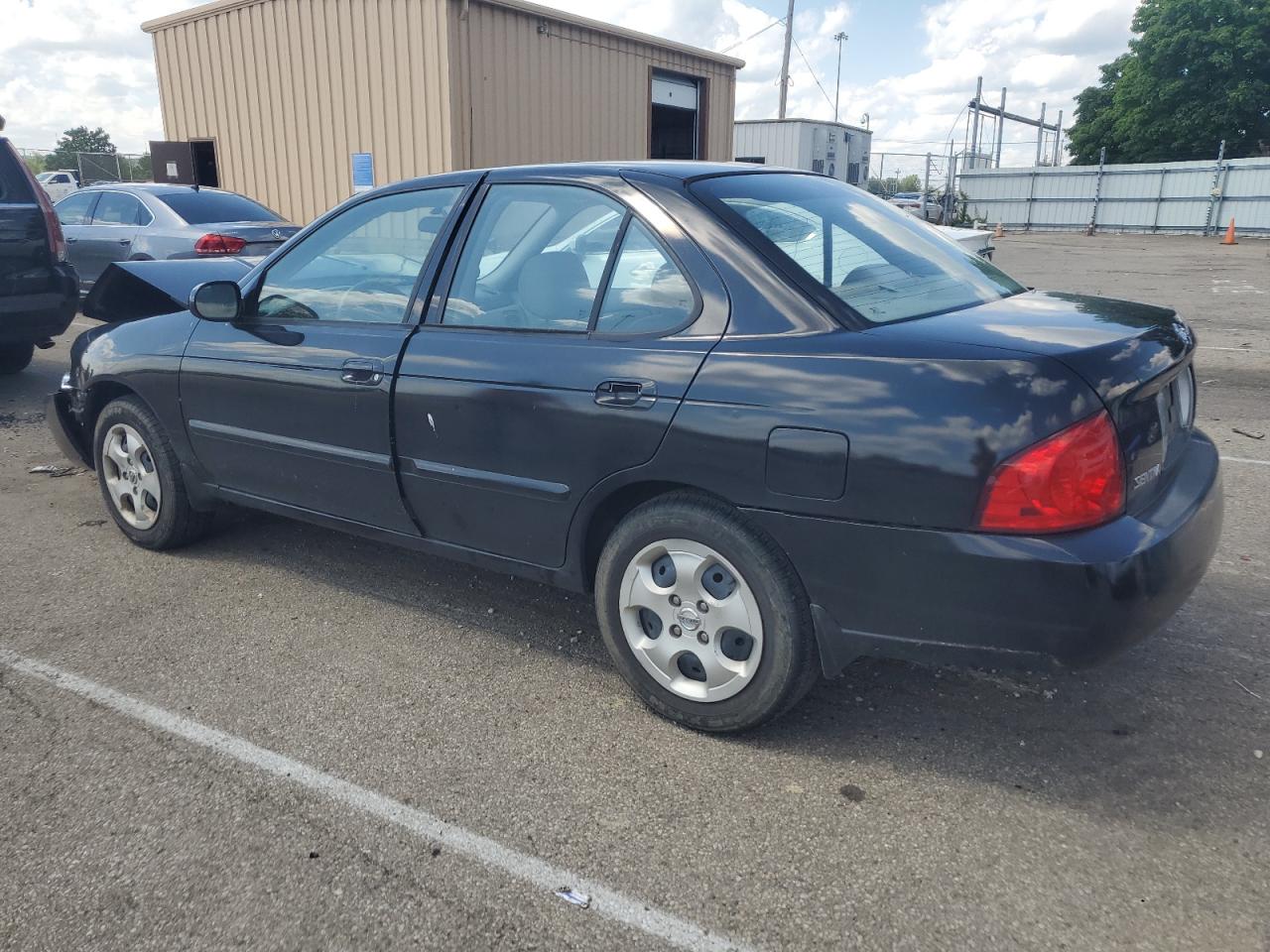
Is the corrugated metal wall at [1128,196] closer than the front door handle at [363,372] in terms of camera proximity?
No

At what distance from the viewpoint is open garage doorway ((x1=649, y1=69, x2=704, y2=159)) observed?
17703mm

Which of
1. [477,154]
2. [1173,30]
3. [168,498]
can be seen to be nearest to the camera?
[168,498]

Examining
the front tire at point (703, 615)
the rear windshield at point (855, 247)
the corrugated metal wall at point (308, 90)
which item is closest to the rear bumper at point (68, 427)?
the front tire at point (703, 615)

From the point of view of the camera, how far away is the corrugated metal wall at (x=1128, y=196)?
101 ft

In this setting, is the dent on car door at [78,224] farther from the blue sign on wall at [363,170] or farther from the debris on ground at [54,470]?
the debris on ground at [54,470]

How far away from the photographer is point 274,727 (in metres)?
2.98

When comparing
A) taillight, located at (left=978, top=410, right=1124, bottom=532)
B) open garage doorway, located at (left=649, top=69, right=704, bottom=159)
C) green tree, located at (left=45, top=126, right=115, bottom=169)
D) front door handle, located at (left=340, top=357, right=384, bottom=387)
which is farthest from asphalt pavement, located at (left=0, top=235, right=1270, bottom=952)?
green tree, located at (left=45, top=126, right=115, bottom=169)

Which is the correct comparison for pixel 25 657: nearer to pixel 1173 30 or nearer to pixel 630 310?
pixel 630 310

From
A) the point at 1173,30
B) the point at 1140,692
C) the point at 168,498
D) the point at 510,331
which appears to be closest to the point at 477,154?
the point at 168,498

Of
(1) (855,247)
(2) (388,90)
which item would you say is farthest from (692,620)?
(2) (388,90)

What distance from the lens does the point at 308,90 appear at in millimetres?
14984

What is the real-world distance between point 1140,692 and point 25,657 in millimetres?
3710

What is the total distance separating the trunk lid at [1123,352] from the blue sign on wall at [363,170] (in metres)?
13.2

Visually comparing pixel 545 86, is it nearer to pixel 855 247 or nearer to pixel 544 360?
pixel 855 247
